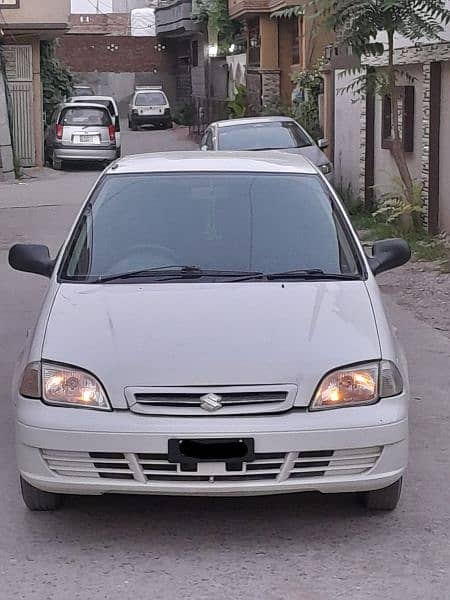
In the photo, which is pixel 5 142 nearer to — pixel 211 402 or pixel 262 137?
pixel 262 137

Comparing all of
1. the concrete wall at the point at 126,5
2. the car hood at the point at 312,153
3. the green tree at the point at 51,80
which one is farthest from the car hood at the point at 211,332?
the concrete wall at the point at 126,5

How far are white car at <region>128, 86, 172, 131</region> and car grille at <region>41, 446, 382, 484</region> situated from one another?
38.2m

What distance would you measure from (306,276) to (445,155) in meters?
8.63

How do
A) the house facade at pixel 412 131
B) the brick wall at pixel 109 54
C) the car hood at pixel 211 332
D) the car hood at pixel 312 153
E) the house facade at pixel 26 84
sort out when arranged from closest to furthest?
the car hood at pixel 211 332 < the house facade at pixel 412 131 < the car hood at pixel 312 153 < the house facade at pixel 26 84 < the brick wall at pixel 109 54

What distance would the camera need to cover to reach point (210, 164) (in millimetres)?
6656

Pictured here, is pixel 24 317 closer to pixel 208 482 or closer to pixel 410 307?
pixel 410 307

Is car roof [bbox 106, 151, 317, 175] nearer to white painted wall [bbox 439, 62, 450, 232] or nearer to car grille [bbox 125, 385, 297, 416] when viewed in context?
car grille [bbox 125, 385, 297, 416]

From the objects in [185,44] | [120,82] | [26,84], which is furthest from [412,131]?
[120,82]

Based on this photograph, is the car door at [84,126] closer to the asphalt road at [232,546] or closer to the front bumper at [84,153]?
the front bumper at [84,153]

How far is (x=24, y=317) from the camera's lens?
34.2 feet

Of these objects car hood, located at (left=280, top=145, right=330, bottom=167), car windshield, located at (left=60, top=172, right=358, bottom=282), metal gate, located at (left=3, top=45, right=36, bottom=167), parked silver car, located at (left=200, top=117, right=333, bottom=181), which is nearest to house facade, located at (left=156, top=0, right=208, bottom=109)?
metal gate, located at (left=3, top=45, right=36, bottom=167)

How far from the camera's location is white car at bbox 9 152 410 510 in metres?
4.86

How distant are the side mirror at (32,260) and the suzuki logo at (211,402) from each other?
1774 millimetres

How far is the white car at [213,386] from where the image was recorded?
4855 mm
